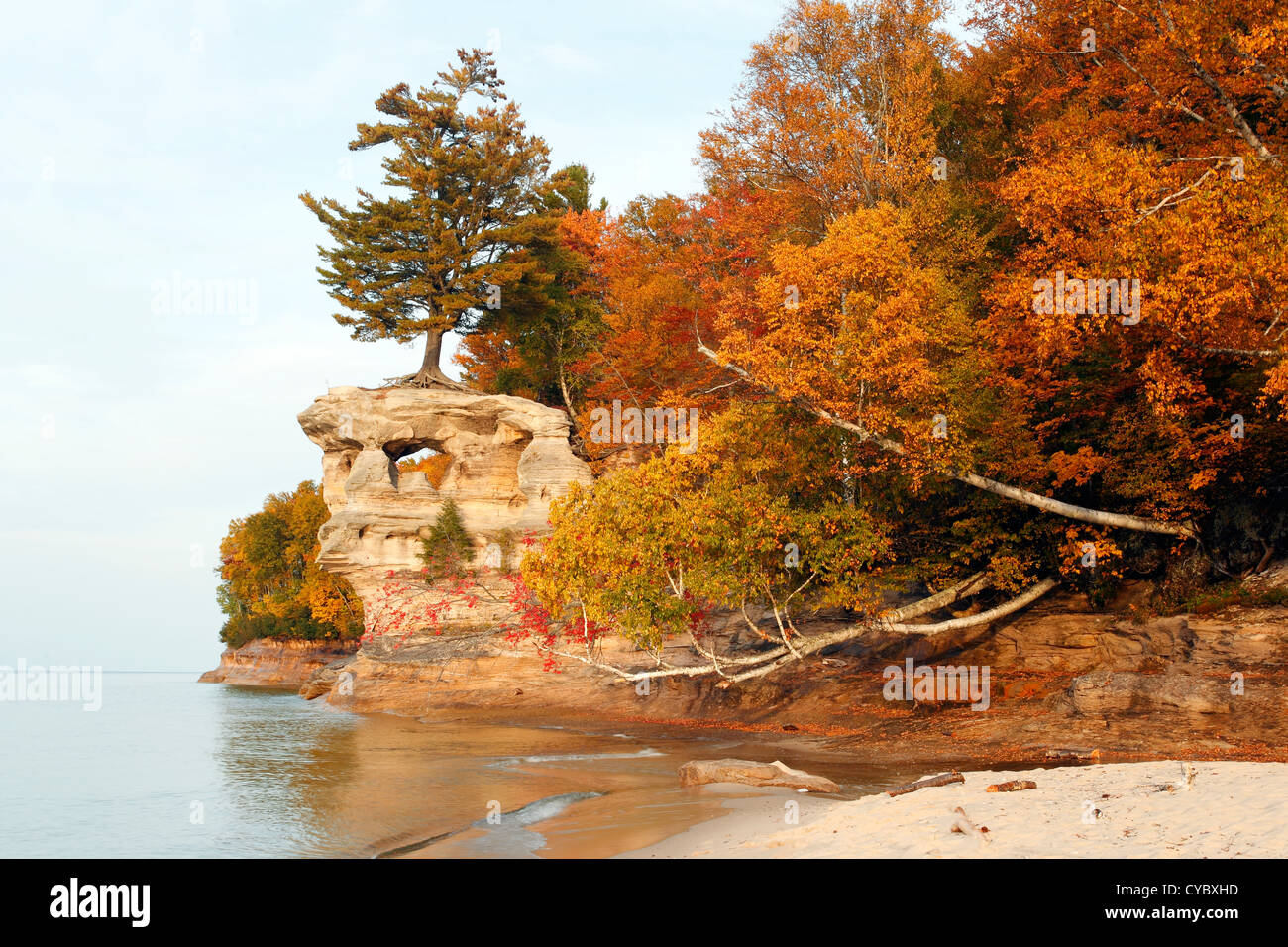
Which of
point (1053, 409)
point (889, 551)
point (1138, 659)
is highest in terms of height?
point (1053, 409)

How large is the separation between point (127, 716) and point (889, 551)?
117ft

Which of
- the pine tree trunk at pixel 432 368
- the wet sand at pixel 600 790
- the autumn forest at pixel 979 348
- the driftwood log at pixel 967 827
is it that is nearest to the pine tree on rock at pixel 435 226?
the pine tree trunk at pixel 432 368

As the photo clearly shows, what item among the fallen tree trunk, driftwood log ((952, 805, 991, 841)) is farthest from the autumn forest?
driftwood log ((952, 805, 991, 841))

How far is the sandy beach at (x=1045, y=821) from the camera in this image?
8.19m

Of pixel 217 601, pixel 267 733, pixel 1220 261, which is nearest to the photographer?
pixel 1220 261

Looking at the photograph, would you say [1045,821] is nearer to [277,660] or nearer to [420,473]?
[420,473]

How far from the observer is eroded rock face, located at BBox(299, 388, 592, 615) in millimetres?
36812

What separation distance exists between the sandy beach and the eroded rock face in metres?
25.3

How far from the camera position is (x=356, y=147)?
39906 mm

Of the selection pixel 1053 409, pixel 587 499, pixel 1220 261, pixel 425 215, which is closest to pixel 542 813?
Answer: pixel 587 499

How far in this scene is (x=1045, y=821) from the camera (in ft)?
30.1

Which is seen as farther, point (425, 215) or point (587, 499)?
point (425, 215)

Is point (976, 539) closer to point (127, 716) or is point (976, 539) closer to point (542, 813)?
point (542, 813)

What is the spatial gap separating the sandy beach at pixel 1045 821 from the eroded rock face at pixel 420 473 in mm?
25322
